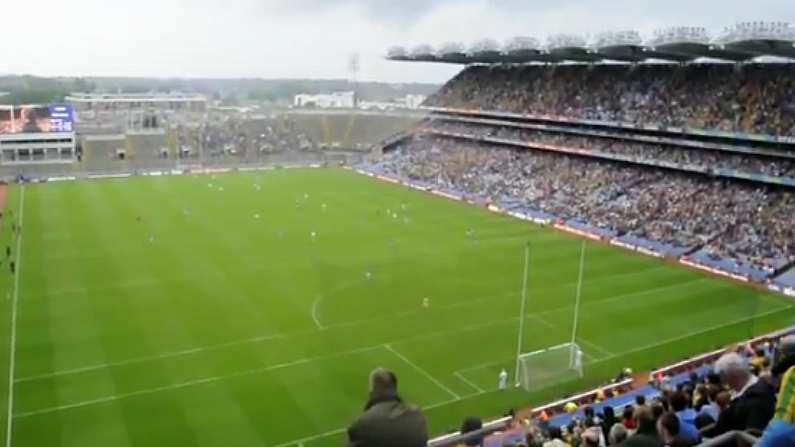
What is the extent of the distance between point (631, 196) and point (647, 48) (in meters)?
9.11

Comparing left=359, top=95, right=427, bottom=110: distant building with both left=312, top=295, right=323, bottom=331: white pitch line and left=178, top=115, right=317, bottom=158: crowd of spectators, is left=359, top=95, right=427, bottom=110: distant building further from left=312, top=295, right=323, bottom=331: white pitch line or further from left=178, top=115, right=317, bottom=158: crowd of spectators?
left=312, top=295, right=323, bottom=331: white pitch line

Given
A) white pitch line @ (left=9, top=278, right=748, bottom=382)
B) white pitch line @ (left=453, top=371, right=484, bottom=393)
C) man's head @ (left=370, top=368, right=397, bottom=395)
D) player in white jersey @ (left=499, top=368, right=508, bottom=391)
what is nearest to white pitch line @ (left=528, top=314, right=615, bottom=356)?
white pitch line @ (left=9, top=278, right=748, bottom=382)

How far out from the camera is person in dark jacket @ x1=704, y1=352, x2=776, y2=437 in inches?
198

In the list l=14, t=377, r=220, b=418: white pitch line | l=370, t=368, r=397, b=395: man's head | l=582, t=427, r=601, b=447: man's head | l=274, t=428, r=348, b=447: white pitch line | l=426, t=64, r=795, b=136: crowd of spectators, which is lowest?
l=274, t=428, r=348, b=447: white pitch line

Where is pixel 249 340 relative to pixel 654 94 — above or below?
below

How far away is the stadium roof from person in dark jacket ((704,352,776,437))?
1372 inches

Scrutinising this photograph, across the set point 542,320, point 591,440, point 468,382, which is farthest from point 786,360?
point 542,320

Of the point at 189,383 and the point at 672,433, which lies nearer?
the point at 672,433

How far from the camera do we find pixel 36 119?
64.1 meters

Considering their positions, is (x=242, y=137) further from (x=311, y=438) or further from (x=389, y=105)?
(x=311, y=438)

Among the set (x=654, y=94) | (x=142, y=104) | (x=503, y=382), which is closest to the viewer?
(x=503, y=382)

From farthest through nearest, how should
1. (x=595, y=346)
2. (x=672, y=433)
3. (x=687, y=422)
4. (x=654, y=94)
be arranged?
(x=654, y=94), (x=595, y=346), (x=687, y=422), (x=672, y=433)

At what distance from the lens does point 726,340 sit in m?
23.6

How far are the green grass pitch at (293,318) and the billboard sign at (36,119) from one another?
23288mm
